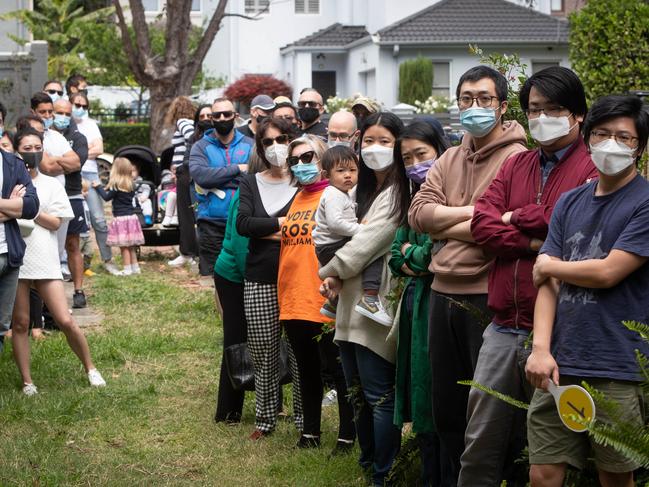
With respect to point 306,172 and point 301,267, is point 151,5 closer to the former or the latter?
point 306,172

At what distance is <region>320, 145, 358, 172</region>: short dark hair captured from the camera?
6.64m

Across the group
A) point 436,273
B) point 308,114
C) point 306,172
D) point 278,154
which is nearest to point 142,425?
point 278,154

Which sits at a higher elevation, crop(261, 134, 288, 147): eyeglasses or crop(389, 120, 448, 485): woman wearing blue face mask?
crop(261, 134, 288, 147): eyeglasses

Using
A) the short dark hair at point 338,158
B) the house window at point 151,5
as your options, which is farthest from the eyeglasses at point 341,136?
the house window at point 151,5

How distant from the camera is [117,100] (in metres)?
46.2

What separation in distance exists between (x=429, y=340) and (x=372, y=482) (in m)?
1.25

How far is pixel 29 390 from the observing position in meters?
9.00

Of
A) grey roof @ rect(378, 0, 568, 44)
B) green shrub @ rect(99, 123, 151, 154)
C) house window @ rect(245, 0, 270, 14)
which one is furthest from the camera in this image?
house window @ rect(245, 0, 270, 14)

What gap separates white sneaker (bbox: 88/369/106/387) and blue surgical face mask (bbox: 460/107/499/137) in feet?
16.4

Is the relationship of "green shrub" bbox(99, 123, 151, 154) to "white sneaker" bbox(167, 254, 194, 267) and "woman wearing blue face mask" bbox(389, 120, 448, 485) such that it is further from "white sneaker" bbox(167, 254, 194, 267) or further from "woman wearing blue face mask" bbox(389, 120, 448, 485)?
"woman wearing blue face mask" bbox(389, 120, 448, 485)

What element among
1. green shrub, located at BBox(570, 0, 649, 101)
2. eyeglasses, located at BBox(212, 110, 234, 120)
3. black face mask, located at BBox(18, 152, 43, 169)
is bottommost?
black face mask, located at BBox(18, 152, 43, 169)

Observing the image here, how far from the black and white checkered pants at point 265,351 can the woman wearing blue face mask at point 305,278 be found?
0.28 meters

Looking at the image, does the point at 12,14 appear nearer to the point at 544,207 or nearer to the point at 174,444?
the point at 174,444

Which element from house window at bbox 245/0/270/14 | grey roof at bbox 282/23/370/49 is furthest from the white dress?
house window at bbox 245/0/270/14
